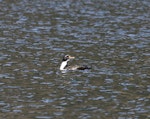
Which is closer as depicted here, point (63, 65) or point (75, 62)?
point (63, 65)

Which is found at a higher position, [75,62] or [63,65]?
[63,65]

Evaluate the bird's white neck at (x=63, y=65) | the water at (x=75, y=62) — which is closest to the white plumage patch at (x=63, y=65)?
the bird's white neck at (x=63, y=65)

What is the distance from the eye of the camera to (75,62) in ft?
144

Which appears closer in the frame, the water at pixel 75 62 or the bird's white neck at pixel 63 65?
the water at pixel 75 62

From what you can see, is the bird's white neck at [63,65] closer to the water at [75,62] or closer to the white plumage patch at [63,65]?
the white plumage patch at [63,65]

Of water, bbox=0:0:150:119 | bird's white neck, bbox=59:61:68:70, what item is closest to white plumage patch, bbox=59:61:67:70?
bird's white neck, bbox=59:61:68:70

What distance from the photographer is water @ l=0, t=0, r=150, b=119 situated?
29703 millimetres

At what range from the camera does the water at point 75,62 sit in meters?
29.7

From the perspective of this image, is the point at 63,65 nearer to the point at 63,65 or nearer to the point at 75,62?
the point at 63,65

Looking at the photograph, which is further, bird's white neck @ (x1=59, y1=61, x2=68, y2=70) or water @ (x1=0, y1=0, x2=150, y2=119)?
bird's white neck @ (x1=59, y1=61, x2=68, y2=70)

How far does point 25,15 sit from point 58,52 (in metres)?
25.4

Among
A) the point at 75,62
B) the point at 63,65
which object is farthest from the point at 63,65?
the point at 75,62

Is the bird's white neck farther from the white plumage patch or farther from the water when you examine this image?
the water

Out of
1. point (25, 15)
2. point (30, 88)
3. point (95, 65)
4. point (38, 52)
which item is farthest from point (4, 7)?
point (30, 88)
